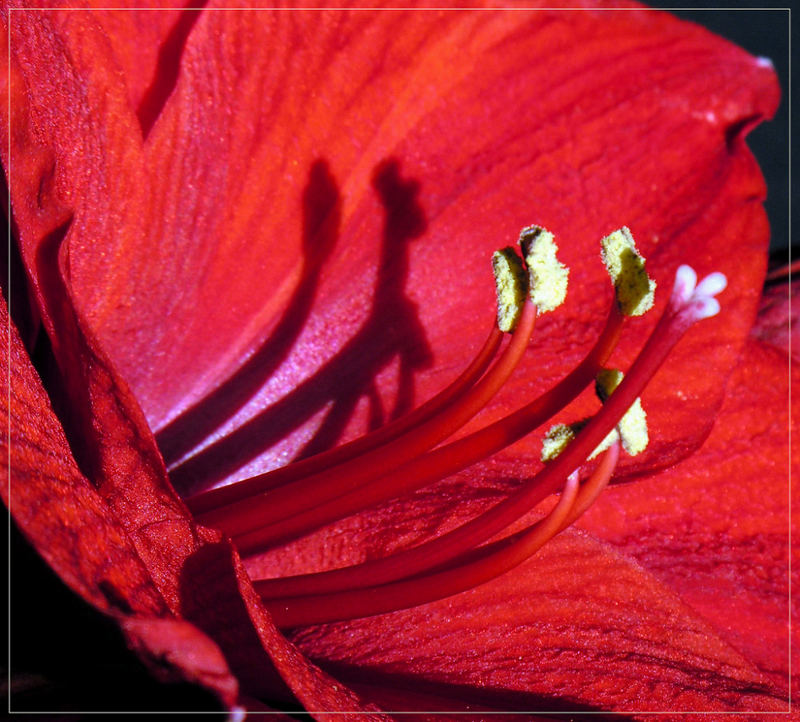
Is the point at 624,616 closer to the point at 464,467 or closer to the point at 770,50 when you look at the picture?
the point at 464,467

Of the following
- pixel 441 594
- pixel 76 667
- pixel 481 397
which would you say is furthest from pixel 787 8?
pixel 76 667

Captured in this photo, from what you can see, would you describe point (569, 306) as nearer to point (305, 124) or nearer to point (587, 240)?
point (587, 240)

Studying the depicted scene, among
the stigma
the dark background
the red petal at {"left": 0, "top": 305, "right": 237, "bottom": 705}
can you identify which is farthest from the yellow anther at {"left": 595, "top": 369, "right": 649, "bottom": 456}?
the dark background

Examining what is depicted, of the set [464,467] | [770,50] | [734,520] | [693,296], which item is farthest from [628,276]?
[770,50]

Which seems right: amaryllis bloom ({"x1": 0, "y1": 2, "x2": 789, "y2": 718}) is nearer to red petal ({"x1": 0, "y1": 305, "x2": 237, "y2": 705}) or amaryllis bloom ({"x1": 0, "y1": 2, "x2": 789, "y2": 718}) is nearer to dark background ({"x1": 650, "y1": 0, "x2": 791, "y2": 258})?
red petal ({"x1": 0, "y1": 305, "x2": 237, "y2": 705})

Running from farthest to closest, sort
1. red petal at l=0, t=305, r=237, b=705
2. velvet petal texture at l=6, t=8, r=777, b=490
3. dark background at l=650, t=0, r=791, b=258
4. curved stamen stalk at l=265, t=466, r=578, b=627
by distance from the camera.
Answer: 1. dark background at l=650, t=0, r=791, b=258
2. velvet petal texture at l=6, t=8, r=777, b=490
3. curved stamen stalk at l=265, t=466, r=578, b=627
4. red petal at l=0, t=305, r=237, b=705

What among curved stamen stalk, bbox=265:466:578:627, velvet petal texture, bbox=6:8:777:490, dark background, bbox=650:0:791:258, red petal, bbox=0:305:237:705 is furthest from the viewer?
dark background, bbox=650:0:791:258

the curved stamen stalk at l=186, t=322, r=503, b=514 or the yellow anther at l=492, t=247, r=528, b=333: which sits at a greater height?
the yellow anther at l=492, t=247, r=528, b=333
